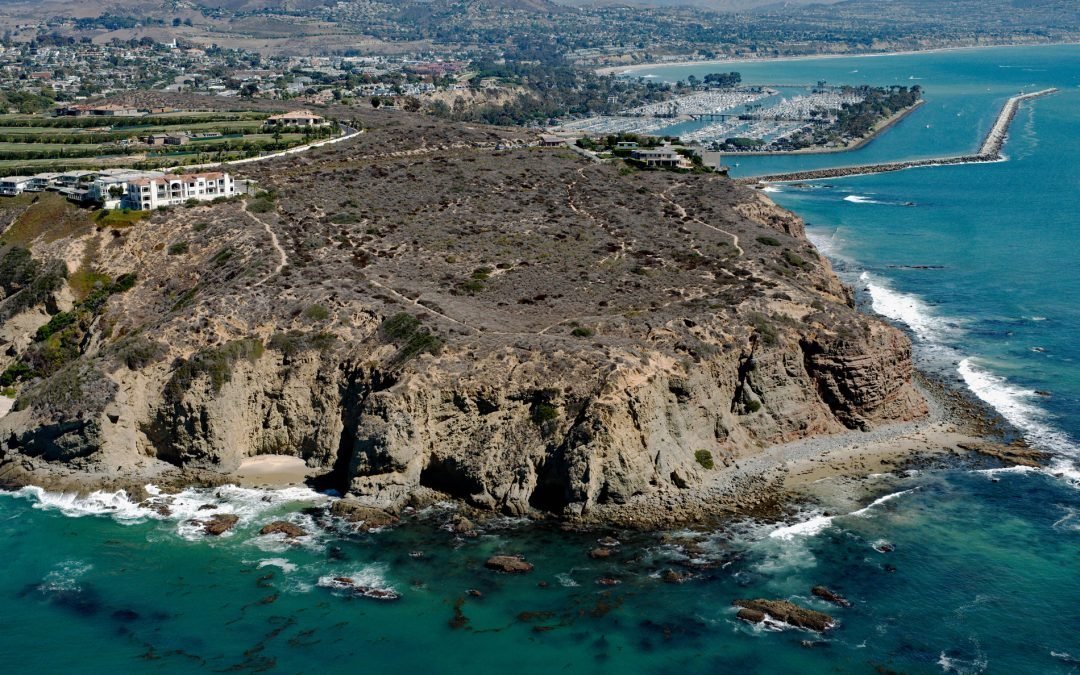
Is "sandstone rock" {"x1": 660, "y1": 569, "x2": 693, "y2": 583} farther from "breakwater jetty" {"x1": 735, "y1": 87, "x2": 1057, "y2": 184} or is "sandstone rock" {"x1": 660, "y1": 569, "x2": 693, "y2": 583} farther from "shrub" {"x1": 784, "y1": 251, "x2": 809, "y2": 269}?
"breakwater jetty" {"x1": 735, "y1": 87, "x2": 1057, "y2": 184}

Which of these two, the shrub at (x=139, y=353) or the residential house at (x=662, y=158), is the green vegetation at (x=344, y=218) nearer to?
the shrub at (x=139, y=353)

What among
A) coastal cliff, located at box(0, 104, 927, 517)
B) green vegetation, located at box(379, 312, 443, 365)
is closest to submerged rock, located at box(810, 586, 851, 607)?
coastal cliff, located at box(0, 104, 927, 517)

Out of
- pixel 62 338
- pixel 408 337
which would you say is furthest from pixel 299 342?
pixel 62 338

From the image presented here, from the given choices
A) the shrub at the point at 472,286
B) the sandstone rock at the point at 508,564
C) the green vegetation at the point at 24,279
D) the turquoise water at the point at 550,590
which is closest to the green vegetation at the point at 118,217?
the green vegetation at the point at 24,279

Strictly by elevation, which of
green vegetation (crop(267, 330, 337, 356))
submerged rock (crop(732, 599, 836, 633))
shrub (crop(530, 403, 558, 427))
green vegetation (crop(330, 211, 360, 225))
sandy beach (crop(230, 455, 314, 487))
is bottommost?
sandy beach (crop(230, 455, 314, 487))

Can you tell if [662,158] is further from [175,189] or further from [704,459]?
[704,459]
